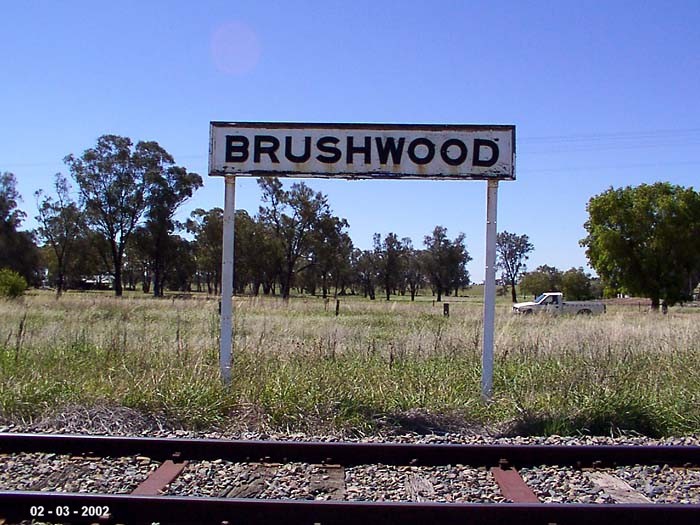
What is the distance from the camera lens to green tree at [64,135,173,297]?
56.4m

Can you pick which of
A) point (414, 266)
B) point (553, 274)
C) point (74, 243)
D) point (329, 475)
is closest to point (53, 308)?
point (329, 475)

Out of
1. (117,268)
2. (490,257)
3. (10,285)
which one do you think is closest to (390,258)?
(117,268)

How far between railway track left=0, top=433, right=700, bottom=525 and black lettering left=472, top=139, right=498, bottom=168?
3.76 m

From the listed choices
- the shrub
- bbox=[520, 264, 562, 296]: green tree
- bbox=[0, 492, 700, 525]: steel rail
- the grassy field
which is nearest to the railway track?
bbox=[0, 492, 700, 525]: steel rail

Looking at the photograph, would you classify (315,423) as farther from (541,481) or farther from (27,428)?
(27,428)

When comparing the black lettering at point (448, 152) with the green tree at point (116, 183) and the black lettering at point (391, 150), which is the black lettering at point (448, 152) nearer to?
the black lettering at point (391, 150)

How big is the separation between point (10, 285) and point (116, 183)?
85.8 ft

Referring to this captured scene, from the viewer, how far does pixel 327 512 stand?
13.1 feet

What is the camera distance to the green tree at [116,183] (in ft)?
185

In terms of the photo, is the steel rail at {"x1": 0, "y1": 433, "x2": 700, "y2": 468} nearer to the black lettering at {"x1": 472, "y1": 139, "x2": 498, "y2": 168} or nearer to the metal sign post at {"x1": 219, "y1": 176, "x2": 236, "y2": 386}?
the metal sign post at {"x1": 219, "y1": 176, "x2": 236, "y2": 386}

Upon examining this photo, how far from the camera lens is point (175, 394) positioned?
22.2 ft

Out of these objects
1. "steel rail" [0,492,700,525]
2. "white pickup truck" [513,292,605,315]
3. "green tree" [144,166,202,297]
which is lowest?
"steel rail" [0,492,700,525]

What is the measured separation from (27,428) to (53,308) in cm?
2205

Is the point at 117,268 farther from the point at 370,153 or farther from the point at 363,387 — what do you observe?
the point at 363,387
